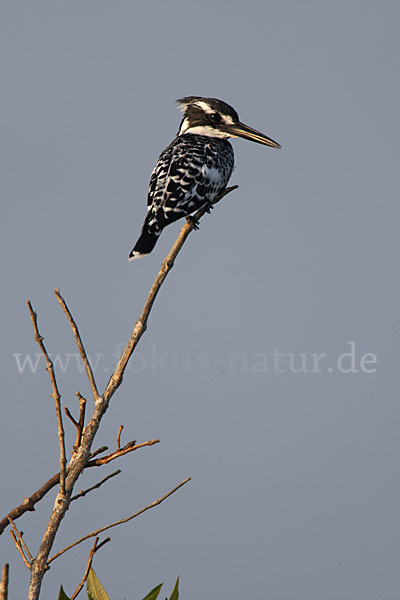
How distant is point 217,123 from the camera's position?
4.89 m

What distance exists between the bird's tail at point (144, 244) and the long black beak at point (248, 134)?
1.32 metres

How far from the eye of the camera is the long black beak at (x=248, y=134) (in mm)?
4715

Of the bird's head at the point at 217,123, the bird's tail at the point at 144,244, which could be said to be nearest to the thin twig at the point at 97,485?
the bird's tail at the point at 144,244

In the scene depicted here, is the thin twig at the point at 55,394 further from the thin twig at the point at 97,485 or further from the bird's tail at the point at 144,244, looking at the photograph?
the bird's tail at the point at 144,244

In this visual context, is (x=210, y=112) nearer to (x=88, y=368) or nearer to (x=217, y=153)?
(x=217, y=153)

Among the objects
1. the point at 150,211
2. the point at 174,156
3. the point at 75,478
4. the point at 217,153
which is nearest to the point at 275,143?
the point at 217,153

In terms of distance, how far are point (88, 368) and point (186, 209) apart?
2000 millimetres

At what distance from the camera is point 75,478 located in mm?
1946

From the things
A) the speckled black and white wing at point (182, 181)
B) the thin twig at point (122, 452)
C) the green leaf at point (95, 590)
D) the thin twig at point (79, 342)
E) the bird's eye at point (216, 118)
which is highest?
the bird's eye at point (216, 118)

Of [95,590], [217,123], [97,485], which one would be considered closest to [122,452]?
[97,485]

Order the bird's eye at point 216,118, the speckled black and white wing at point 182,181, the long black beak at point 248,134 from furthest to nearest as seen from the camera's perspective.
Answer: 1. the bird's eye at point 216,118
2. the long black beak at point 248,134
3. the speckled black and white wing at point 182,181

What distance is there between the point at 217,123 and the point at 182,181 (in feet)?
3.37

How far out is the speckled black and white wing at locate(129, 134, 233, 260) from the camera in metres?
3.84

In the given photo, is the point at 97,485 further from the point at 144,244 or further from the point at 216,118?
the point at 216,118
